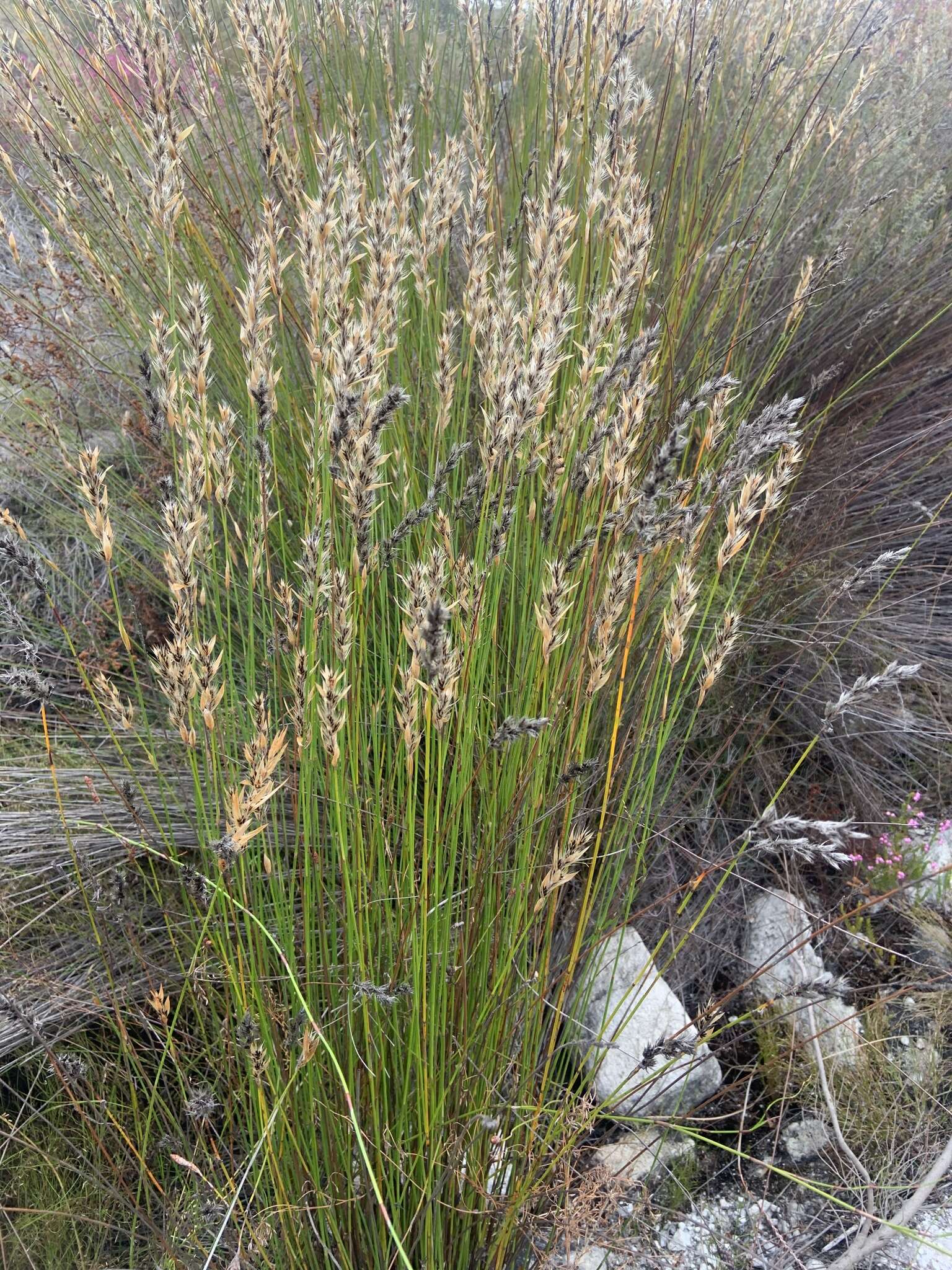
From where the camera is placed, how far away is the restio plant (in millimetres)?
1145

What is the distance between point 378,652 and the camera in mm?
1623

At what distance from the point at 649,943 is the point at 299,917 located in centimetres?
92

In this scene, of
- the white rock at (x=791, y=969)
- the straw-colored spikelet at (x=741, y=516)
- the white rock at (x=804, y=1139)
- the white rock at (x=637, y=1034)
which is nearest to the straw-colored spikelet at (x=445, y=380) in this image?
the straw-colored spikelet at (x=741, y=516)

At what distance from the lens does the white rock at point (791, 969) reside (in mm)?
1904

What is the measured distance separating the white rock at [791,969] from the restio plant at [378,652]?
19 centimetres

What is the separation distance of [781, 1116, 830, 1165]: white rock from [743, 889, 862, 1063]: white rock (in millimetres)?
153

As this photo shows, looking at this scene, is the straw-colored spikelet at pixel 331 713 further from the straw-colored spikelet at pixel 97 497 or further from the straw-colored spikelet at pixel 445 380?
the straw-colored spikelet at pixel 445 380

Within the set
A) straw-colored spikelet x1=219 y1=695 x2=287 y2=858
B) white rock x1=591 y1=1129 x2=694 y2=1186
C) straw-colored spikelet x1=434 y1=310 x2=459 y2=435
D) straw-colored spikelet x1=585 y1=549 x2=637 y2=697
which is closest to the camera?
straw-colored spikelet x1=219 y1=695 x2=287 y2=858

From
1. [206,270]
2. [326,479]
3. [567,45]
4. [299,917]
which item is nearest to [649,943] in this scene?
[299,917]

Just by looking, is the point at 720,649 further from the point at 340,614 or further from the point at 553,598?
the point at 340,614

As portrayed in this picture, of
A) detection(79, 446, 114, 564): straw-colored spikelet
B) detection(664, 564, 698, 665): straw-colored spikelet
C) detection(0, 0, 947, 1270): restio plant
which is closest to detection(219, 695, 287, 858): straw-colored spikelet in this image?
detection(0, 0, 947, 1270): restio plant

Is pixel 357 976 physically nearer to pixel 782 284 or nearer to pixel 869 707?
pixel 869 707

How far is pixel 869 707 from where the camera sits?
2443 millimetres

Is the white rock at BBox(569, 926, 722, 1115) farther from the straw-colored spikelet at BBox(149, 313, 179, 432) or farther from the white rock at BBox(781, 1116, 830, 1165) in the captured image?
the straw-colored spikelet at BBox(149, 313, 179, 432)
